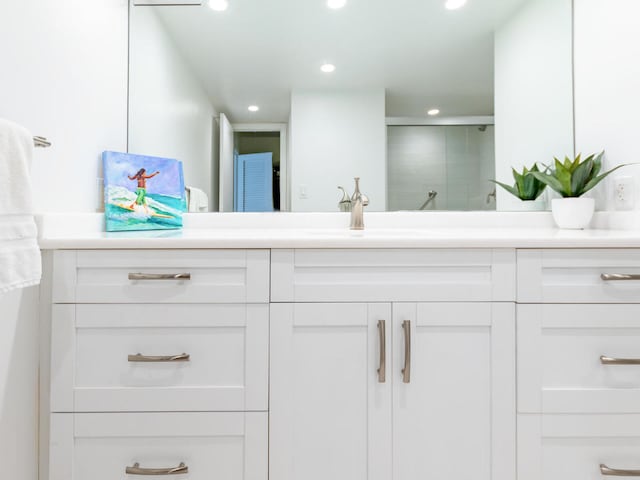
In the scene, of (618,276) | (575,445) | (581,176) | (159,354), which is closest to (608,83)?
(581,176)

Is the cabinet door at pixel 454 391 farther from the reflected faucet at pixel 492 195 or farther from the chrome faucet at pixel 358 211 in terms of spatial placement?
the reflected faucet at pixel 492 195

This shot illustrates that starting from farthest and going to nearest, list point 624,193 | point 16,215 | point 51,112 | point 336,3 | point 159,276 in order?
1. point 336,3
2. point 624,193
3. point 51,112
4. point 159,276
5. point 16,215

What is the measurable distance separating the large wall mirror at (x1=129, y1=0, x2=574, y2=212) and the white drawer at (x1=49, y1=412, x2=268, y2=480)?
895mm

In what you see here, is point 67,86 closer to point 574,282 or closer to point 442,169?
point 442,169

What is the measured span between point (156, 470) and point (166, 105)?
4.56 feet

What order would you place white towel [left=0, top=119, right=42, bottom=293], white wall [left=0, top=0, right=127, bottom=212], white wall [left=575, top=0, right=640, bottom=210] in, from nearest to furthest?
white towel [left=0, top=119, right=42, bottom=293]
white wall [left=0, top=0, right=127, bottom=212]
white wall [left=575, top=0, right=640, bottom=210]

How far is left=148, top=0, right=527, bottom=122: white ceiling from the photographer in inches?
63.2

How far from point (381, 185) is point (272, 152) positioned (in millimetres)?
488

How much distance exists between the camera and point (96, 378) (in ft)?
3.22

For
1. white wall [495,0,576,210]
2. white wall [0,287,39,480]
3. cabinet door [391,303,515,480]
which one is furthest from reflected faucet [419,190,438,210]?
white wall [0,287,39,480]

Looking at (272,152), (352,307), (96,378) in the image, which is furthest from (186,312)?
(272,152)

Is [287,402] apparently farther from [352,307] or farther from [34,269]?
[34,269]

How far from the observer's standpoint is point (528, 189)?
165 centimetres

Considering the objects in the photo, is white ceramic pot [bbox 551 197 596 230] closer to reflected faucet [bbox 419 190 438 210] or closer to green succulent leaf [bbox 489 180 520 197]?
green succulent leaf [bbox 489 180 520 197]
